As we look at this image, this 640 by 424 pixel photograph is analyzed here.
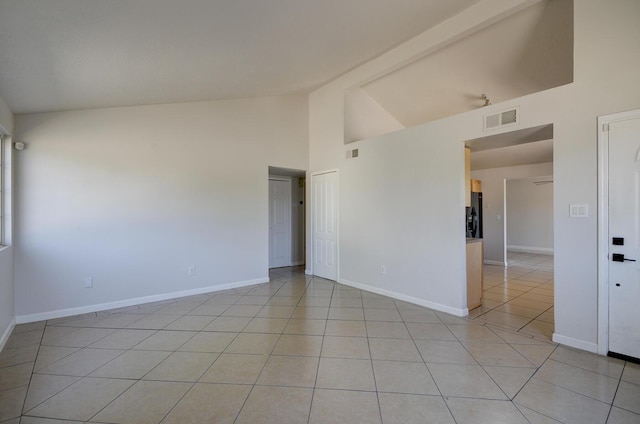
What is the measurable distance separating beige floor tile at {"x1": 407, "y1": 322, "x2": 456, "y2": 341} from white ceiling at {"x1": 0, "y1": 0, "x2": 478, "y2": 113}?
330 centimetres

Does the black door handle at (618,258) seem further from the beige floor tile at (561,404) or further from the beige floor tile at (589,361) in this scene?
the beige floor tile at (561,404)

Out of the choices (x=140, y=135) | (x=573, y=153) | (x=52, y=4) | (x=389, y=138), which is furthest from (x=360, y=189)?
(x=52, y=4)

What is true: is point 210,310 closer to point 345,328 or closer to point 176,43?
point 345,328

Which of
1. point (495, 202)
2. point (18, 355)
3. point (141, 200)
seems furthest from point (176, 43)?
point (495, 202)

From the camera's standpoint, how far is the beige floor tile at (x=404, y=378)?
79.4 inches

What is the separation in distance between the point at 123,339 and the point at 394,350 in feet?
8.82

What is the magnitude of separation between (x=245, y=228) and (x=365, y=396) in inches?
137

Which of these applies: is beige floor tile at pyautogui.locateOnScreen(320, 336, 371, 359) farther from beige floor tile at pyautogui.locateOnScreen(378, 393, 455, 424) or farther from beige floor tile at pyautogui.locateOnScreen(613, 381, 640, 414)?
beige floor tile at pyautogui.locateOnScreen(613, 381, 640, 414)

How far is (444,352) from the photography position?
2.56 m

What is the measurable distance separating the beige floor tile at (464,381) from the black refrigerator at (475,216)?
493 centimetres

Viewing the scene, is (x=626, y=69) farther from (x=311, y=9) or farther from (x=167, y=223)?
(x=167, y=223)

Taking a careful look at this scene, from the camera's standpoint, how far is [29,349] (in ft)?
8.71

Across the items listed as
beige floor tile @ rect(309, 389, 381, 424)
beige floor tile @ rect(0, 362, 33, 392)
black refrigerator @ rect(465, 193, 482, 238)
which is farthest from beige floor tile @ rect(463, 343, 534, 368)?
black refrigerator @ rect(465, 193, 482, 238)

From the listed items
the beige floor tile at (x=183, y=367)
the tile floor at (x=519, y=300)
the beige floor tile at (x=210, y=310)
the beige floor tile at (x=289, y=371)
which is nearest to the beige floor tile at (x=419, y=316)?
the tile floor at (x=519, y=300)
